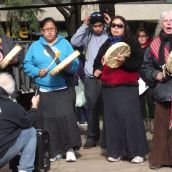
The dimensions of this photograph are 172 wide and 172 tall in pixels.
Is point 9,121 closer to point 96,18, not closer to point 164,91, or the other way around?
point 164,91

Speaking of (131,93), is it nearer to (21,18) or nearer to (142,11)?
(21,18)

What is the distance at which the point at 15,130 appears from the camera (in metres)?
5.07

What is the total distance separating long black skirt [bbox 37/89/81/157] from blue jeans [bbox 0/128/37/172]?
3.29 ft

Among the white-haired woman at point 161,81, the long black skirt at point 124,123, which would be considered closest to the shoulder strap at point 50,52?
the long black skirt at point 124,123

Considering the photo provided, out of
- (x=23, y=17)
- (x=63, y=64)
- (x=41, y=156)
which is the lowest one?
(x=41, y=156)

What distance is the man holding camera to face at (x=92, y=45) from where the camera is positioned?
6719mm

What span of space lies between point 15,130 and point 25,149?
24 centimetres

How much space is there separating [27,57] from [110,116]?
3.91 ft

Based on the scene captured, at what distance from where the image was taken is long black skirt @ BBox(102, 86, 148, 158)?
235 inches

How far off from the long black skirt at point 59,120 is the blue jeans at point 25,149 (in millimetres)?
1003

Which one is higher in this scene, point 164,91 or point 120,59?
A: point 120,59

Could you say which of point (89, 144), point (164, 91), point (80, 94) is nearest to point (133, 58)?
point (164, 91)

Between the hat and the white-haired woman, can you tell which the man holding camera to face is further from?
the white-haired woman

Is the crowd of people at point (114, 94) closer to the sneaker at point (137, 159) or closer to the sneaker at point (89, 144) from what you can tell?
the sneaker at point (137, 159)
